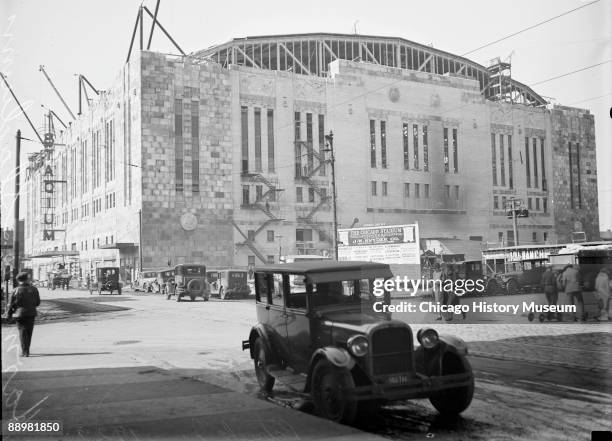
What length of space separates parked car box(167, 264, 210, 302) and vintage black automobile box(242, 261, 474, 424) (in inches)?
953

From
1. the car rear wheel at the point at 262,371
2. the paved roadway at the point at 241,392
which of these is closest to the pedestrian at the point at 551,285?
the paved roadway at the point at 241,392

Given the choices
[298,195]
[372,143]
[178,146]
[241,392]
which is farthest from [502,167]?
[178,146]

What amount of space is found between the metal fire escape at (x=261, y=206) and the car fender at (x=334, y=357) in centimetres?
4632

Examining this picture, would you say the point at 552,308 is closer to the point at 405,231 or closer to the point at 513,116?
the point at 405,231

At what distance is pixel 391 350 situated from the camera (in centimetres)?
632

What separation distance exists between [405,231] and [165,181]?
30.1 m

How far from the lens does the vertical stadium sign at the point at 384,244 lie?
2619cm

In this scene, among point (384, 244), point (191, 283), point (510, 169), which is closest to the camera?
point (384, 244)

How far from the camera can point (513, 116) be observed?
3494 cm

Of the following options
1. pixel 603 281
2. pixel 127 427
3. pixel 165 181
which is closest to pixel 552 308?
pixel 603 281

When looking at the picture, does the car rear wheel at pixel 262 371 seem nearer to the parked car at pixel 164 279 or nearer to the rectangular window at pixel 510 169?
the rectangular window at pixel 510 169

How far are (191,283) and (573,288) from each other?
74.3ft

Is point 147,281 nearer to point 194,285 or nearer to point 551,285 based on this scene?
point 194,285

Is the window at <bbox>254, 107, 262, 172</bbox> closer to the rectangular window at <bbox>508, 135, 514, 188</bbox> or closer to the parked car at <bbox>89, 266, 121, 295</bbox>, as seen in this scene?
the parked car at <bbox>89, 266, 121, 295</bbox>
